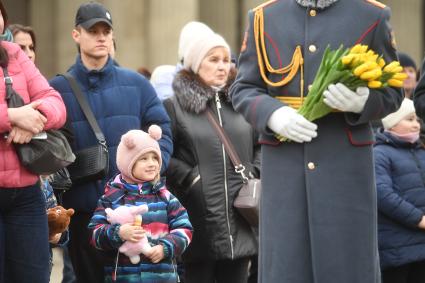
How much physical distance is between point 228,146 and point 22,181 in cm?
207

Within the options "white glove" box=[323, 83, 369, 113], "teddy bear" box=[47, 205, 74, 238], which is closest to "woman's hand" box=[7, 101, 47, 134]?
"teddy bear" box=[47, 205, 74, 238]

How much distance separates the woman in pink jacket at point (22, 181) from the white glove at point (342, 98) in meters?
1.60

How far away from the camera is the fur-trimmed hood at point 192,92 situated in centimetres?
797

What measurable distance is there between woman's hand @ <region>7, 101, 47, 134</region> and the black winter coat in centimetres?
185

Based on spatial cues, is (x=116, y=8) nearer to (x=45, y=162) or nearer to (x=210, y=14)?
(x=210, y=14)

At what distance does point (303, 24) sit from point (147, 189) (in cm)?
168

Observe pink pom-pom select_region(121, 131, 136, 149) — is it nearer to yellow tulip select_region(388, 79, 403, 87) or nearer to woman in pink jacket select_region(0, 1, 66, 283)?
woman in pink jacket select_region(0, 1, 66, 283)

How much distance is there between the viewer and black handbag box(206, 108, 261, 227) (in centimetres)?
771

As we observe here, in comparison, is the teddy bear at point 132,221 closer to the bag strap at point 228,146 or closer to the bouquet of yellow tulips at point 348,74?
the bag strap at point 228,146

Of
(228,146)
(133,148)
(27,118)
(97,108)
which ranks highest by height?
(27,118)

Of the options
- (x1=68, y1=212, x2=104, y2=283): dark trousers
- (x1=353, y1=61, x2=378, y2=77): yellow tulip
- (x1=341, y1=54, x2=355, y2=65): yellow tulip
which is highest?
(x1=341, y1=54, x2=355, y2=65): yellow tulip

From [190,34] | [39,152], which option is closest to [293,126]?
[39,152]

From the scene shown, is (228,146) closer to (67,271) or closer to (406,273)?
(406,273)

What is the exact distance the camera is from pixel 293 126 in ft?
18.3
